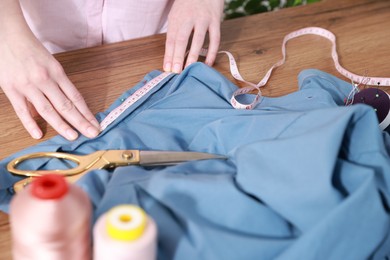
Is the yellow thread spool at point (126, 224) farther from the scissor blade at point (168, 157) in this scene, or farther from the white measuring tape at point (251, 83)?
the white measuring tape at point (251, 83)

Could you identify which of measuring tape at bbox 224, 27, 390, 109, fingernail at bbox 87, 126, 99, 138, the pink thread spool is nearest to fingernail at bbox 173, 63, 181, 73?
measuring tape at bbox 224, 27, 390, 109

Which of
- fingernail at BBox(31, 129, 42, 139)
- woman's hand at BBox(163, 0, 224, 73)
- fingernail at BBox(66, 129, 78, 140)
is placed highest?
woman's hand at BBox(163, 0, 224, 73)

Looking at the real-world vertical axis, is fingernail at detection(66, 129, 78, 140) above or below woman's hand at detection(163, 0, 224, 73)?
below

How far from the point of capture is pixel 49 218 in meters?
0.47

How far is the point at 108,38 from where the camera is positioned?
3.80ft

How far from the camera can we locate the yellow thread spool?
1.55 feet

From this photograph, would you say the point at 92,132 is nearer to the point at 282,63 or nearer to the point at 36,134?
the point at 36,134

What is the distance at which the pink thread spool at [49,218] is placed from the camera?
1.56 ft

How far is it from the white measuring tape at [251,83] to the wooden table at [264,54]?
12mm

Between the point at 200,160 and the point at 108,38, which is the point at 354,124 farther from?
the point at 108,38

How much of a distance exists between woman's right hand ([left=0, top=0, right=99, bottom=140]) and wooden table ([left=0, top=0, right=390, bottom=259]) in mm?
39

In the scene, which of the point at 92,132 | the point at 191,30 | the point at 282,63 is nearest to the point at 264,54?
the point at 282,63

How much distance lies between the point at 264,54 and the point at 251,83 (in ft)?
0.42

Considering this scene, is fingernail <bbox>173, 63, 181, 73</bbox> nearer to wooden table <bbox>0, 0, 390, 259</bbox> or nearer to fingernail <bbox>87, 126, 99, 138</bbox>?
wooden table <bbox>0, 0, 390, 259</bbox>
